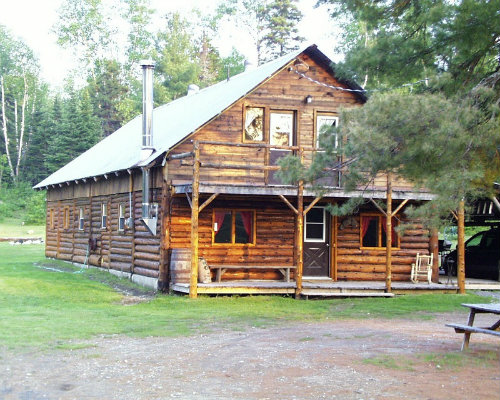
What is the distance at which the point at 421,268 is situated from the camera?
22.8m

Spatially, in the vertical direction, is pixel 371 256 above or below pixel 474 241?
below

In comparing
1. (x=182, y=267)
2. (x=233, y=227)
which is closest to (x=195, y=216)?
(x=182, y=267)

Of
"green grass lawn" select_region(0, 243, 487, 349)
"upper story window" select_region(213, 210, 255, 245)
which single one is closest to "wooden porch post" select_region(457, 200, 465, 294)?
"green grass lawn" select_region(0, 243, 487, 349)

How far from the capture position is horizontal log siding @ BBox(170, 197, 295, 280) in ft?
67.8

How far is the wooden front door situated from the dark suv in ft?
16.6

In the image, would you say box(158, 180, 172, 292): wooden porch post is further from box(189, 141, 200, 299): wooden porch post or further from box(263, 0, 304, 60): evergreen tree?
box(263, 0, 304, 60): evergreen tree

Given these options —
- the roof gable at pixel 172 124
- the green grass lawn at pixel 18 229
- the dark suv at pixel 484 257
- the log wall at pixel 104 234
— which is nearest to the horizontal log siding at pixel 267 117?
the roof gable at pixel 172 124

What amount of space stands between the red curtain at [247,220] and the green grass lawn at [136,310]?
118 inches

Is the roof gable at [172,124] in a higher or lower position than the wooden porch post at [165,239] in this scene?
higher

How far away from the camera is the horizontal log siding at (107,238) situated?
72.6 feet

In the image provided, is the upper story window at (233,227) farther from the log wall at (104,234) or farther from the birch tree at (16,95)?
the birch tree at (16,95)

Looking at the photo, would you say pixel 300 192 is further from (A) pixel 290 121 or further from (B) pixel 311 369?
(B) pixel 311 369

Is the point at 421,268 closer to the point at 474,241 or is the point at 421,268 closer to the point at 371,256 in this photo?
the point at 371,256

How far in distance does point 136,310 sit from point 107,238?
10.6 metres
